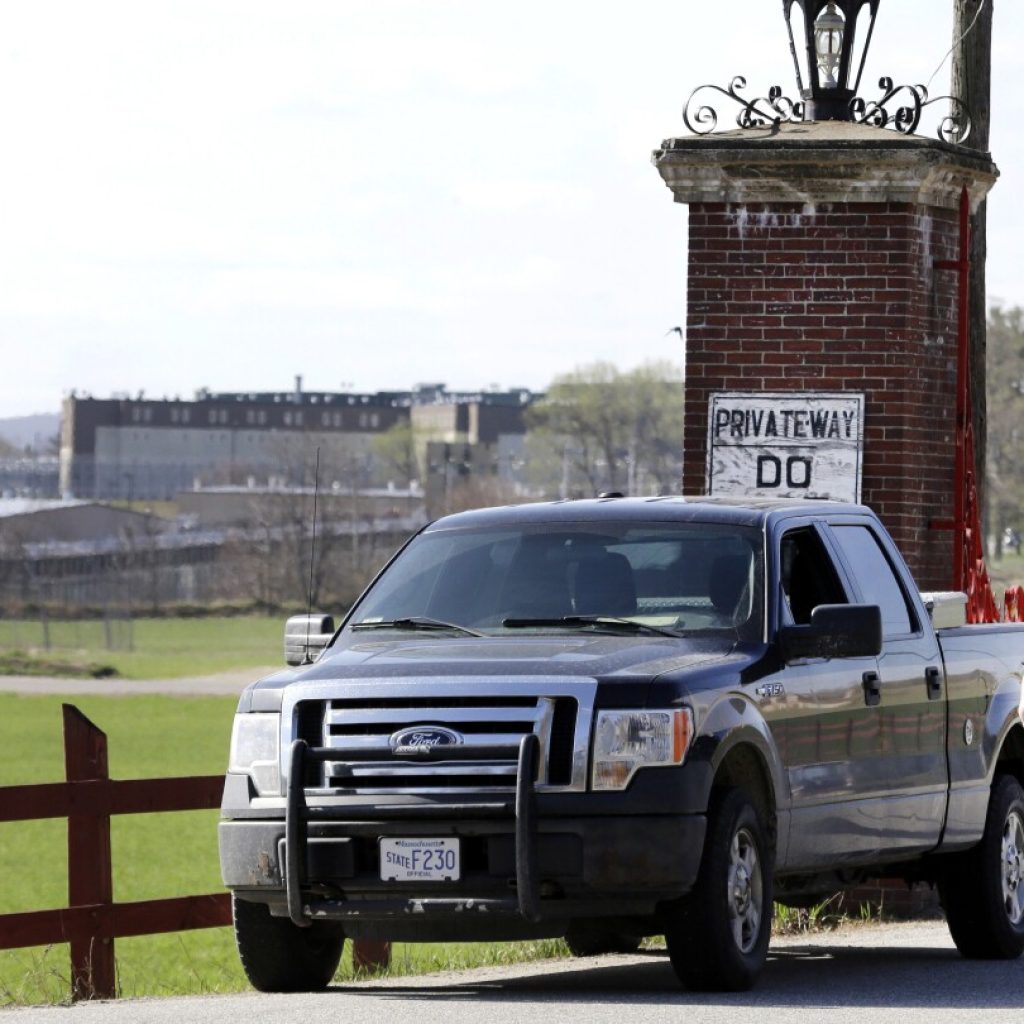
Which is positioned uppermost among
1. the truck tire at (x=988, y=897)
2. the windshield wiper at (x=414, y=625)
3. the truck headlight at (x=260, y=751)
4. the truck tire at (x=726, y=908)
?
the windshield wiper at (x=414, y=625)

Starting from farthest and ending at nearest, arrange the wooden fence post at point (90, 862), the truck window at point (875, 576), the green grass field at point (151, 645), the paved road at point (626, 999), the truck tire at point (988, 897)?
the green grass field at point (151, 645)
the truck tire at point (988, 897)
the truck window at point (875, 576)
the wooden fence post at point (90, 862)
the paved road at point (626, 999)

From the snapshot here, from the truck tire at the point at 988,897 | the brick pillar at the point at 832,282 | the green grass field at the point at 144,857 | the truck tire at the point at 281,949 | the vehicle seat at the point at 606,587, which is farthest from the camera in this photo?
the brick pillar at the point at 832,282

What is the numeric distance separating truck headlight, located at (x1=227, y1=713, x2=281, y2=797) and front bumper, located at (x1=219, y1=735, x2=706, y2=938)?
0.18 meters

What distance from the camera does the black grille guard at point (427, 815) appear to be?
832cm

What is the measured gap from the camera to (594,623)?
9.42 metres

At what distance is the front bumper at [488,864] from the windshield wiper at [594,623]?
1029 mm

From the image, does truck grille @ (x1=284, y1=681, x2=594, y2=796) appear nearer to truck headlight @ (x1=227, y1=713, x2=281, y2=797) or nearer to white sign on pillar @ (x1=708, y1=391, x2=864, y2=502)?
truck headlight @ (x1=227, y1=713, x2=281, y2=797)

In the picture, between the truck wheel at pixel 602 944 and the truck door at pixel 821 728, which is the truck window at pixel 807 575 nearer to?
the truck door at pixel 821 728

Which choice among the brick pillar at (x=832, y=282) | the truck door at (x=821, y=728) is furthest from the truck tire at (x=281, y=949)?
the brick pillar at (x=832, y=282)

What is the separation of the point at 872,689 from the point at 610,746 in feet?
6.64

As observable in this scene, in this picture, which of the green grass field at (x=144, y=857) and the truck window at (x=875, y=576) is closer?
the truck window at (x=875, y=576)

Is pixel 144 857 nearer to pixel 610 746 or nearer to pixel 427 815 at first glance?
pixel 427 815

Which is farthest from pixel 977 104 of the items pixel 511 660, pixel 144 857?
pixel 144 857

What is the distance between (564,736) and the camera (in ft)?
27.9
